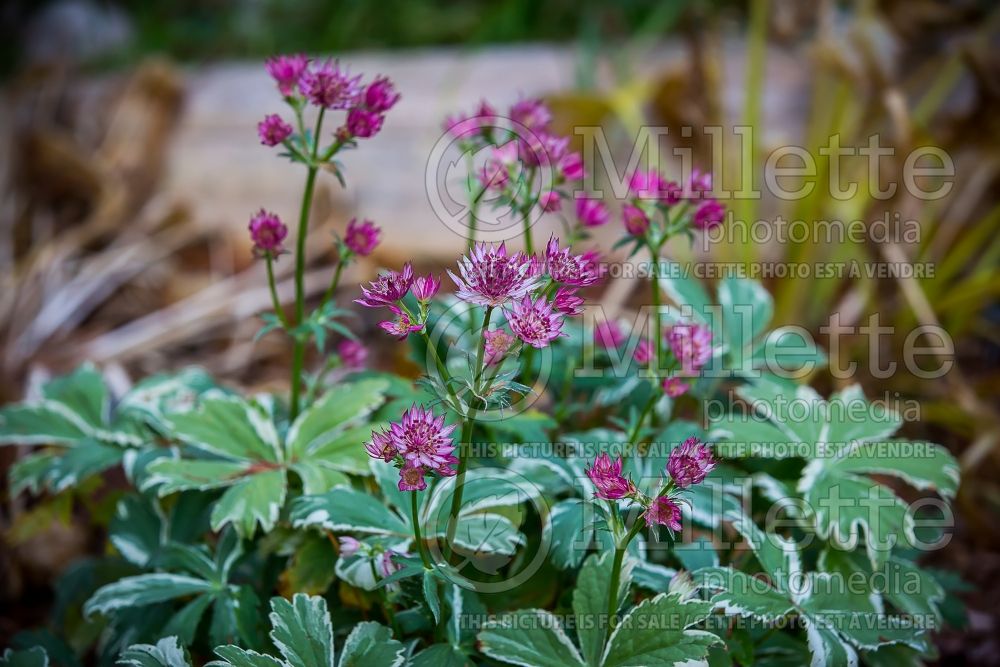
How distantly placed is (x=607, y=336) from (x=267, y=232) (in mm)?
506

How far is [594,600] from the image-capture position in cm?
94

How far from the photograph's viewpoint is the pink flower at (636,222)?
1057 mm

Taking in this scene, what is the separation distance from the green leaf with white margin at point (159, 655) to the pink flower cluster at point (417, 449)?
35cm

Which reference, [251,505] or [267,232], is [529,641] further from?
[267,232]

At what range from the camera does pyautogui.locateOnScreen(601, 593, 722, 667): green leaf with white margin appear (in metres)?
0.87

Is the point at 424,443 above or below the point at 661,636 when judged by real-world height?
above

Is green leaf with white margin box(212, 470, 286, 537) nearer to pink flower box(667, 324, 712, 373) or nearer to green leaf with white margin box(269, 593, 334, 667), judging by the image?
A: green leaf with white margin box(269, 593, 334, 667)

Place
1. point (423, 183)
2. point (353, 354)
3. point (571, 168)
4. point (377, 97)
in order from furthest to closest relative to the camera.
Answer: point (423, 183) < point (353, 354) < point (571, 168) < point (377, 97)

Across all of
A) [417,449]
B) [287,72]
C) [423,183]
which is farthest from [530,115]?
[423,183]

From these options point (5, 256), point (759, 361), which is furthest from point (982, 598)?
point (5, 256)

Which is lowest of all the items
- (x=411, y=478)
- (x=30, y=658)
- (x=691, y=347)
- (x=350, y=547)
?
(x=30, y=658)

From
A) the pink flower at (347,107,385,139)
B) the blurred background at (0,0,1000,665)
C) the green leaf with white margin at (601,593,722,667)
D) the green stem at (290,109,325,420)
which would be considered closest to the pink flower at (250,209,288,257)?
the green stem at (290,109,325,420)

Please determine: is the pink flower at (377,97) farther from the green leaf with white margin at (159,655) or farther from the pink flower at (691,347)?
the green leaf with white margin at (159,655)

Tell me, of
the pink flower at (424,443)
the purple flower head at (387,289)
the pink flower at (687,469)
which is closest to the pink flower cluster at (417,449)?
the pink flower at (424,443)
